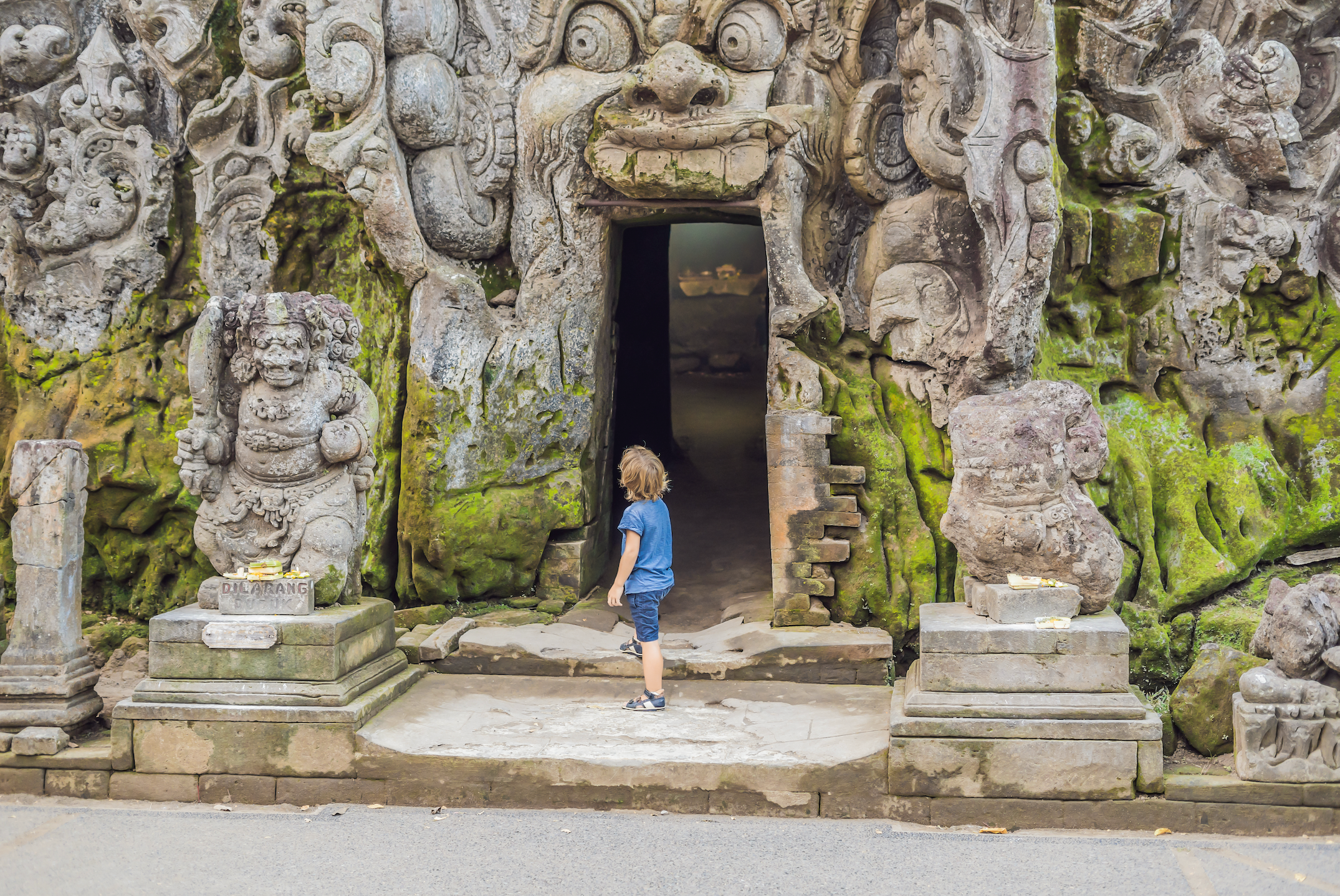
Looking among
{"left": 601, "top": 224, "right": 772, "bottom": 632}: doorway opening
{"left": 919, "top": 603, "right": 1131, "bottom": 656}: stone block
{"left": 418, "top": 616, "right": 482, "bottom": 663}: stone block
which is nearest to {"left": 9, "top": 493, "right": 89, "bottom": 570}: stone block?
{"left": 418, "top": 616, "right": 482, "bottom": 663}: stone block

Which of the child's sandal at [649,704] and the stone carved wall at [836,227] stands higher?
the stone carved wall at [836,227]

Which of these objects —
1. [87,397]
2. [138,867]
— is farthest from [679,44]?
[138,867]

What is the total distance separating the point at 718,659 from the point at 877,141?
3.70m

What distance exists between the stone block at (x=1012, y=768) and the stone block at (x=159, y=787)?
3.09 metres

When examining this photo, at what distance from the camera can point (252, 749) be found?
496cm

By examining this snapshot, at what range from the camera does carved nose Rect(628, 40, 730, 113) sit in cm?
712

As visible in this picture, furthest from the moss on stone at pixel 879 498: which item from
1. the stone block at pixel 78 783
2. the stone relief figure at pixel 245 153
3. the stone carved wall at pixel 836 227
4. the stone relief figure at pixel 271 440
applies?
the stone block at pixel 78 783

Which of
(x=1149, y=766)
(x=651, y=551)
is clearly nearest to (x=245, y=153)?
(x=651, y=551)

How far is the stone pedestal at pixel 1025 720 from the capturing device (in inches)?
178

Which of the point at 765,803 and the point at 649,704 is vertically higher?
the point at 649,704

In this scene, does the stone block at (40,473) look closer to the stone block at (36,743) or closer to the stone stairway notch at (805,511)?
the stone block at (36,743)

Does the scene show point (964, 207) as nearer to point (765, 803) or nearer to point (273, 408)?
point (765, 803)

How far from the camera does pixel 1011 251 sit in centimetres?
688

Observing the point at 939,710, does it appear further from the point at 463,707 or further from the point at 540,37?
the point at 540,37
